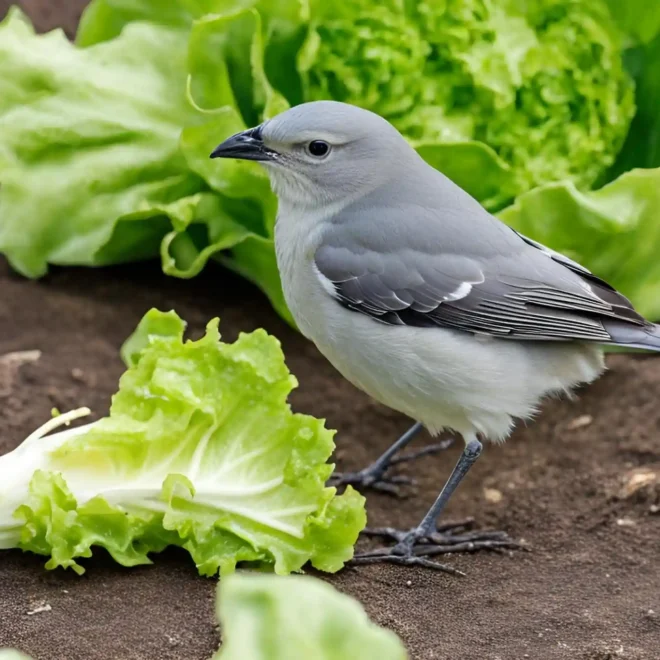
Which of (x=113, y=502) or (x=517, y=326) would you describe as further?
(x=517, y=326)

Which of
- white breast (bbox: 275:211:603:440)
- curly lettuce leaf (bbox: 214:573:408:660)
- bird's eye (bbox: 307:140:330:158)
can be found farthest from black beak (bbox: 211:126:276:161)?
curly lettuce leaf (bbox: 214:573:408:660)

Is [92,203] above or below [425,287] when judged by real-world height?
below

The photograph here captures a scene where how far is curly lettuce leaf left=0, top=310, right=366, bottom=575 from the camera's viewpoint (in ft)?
9.63

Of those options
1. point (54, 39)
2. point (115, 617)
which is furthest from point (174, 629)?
point (54, 39)

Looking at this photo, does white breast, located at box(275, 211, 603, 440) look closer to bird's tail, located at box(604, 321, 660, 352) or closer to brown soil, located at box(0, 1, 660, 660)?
bird's tail, located at box(604, 321, 660, 352)

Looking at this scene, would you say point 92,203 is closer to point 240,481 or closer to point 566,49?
point 240,481

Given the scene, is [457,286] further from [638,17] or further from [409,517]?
[638,17]

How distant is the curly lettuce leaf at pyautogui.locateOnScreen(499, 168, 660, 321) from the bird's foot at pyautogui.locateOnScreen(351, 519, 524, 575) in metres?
1.23

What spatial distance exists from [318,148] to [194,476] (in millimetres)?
1143

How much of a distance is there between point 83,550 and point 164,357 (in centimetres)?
67

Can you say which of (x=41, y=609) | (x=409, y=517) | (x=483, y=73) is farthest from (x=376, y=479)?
(x=483, y=73)

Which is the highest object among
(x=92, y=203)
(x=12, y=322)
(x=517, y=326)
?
(x=517, y=326)

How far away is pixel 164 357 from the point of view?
10.6ft

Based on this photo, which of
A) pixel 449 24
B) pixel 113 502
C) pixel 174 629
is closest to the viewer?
pixel 174 629
